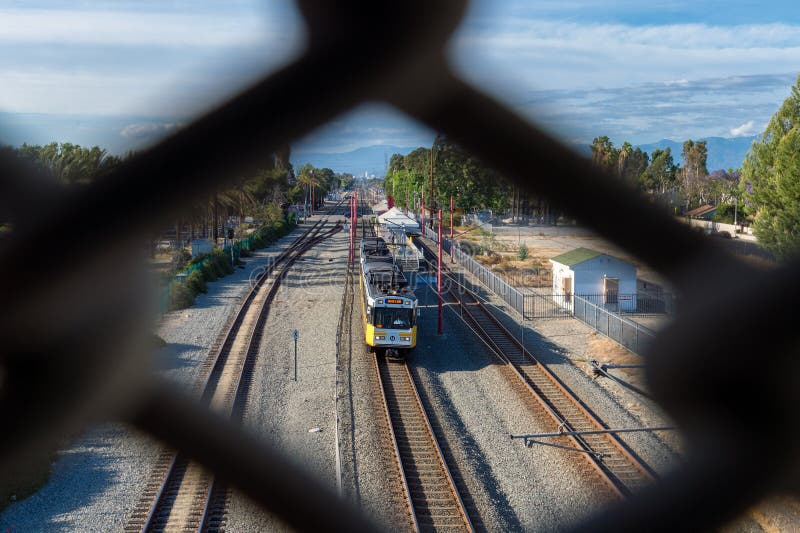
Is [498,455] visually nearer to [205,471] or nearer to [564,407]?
[564,407]

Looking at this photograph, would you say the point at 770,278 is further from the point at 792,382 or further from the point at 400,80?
the point at 400,80

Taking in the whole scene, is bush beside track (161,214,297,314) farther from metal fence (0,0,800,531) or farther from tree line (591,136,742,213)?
tree line (591,136,742,213)

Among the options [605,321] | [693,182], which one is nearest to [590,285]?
[605,321]

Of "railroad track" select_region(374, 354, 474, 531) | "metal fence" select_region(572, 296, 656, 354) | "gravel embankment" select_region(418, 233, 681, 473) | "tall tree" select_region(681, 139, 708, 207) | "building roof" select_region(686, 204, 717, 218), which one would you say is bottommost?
"railroad track" select_region(374, 354, 474, 531)

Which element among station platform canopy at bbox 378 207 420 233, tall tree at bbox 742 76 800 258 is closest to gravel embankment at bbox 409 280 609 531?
tall tree at bbox 742 76 800 258

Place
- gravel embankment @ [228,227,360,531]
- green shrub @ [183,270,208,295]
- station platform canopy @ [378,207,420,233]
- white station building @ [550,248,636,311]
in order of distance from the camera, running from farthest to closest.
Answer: station platform canopy @ [378,207,420,233] → green shrub @ [183,270,208,295] → white station building @ [550,248,636,311] → gravel embankment @ [228,227,360,531]

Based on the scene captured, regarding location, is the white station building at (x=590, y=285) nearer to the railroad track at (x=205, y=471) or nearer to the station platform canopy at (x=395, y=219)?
the station platform canopy at (x=395, y=219)
